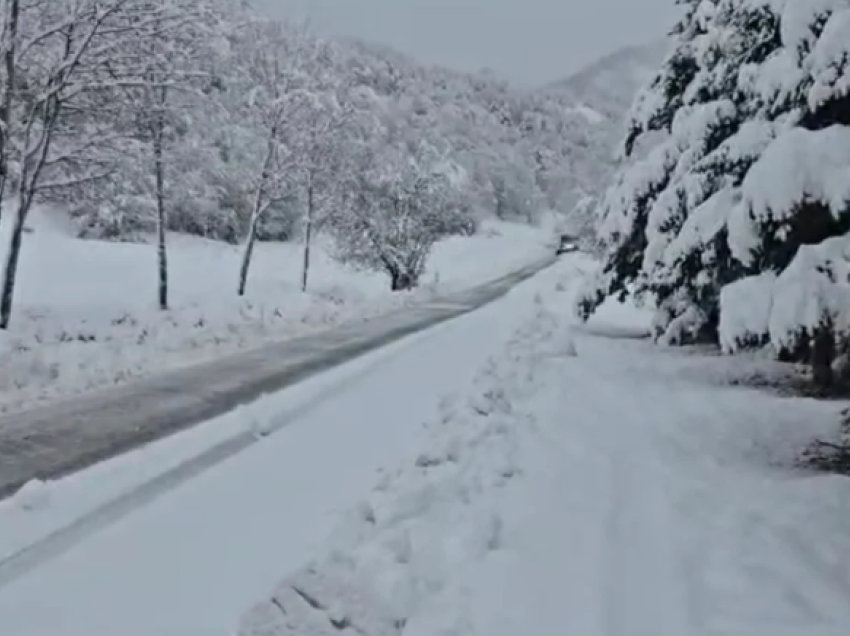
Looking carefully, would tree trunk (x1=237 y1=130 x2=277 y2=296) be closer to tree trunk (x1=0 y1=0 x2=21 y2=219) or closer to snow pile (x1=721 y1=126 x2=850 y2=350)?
tree trunk (x1=0 y1=0 x2=21 y2=219)

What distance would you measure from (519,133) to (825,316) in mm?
78288

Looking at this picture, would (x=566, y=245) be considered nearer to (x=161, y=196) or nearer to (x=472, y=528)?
(x=161, y=196)

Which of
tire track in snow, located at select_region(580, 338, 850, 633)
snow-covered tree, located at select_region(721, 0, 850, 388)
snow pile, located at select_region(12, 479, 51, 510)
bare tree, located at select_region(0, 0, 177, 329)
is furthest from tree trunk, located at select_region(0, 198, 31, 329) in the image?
snow-covered tree, located at select_region(721, 0, 850, 388)

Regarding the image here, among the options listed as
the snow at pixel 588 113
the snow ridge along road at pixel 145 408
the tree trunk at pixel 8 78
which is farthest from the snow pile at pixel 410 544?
the snow at pixel 588 113

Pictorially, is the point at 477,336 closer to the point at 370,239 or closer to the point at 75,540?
the point at 75,540

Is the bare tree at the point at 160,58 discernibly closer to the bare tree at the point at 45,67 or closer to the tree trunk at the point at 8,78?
the bare tree at the point at 45,67

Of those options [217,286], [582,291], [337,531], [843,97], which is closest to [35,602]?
[337,531]

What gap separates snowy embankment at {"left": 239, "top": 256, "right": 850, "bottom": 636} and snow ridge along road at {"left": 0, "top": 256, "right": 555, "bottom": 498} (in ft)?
7.40

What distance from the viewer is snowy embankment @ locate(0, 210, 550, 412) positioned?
10.6 meters

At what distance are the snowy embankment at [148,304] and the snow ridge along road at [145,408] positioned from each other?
626 mm

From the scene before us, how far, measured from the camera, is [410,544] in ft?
13.5

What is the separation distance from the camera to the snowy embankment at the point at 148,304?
1059 cm

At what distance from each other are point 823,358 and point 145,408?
571 centimetres

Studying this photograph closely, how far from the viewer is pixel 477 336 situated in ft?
45.8
